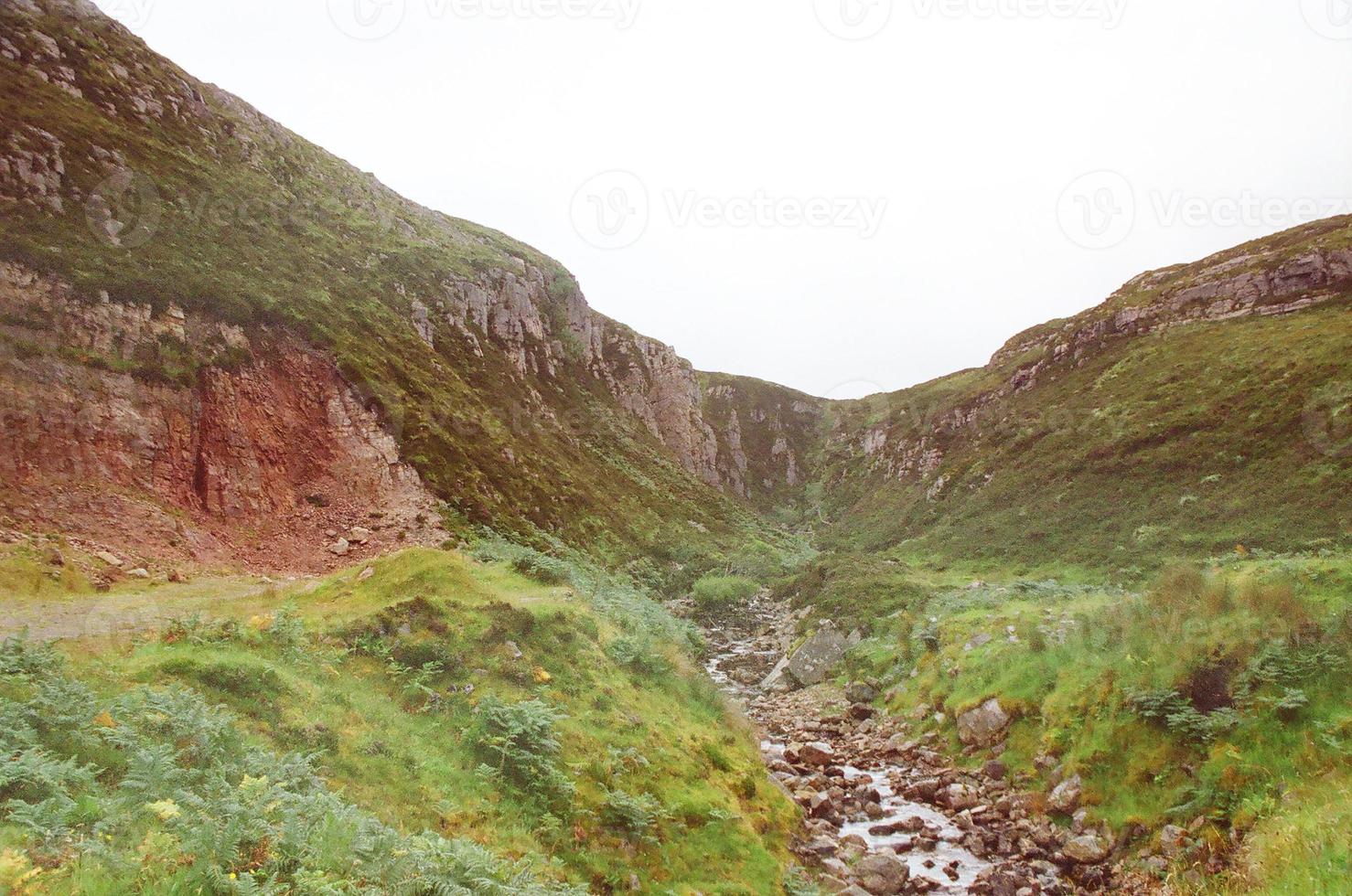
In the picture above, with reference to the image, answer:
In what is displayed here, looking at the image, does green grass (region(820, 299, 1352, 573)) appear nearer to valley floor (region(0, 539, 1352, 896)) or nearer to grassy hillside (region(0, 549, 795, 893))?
valley floor (region(0, 539, 1352, 896))

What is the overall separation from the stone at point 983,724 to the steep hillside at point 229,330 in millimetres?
22849

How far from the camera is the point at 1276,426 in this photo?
35.4 m

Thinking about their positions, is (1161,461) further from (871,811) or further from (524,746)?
(524,746)

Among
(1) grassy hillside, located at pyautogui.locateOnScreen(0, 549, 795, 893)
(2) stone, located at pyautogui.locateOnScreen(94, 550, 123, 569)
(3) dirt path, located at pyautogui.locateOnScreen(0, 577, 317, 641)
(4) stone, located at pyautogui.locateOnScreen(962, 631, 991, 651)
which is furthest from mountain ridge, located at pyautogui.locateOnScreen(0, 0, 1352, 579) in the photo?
(4) stone, located at pyautogui.locateOnScreen(962, 631, 991, 651)

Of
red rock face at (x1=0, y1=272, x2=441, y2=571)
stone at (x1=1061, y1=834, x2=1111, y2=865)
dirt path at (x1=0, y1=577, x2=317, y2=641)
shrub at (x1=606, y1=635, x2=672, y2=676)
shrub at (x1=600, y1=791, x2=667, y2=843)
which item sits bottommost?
stone at (x1=1061, y1=834, x2=1111, y2=865)

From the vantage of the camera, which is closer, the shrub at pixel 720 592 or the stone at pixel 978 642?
the stone at pixel 978 642

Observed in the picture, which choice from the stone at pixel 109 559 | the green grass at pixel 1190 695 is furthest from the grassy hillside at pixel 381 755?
the green grass at pixel 1190 695

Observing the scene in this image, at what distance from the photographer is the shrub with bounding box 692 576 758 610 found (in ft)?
131

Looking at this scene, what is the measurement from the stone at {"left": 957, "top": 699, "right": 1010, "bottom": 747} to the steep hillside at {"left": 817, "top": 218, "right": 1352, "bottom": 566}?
65.3ft

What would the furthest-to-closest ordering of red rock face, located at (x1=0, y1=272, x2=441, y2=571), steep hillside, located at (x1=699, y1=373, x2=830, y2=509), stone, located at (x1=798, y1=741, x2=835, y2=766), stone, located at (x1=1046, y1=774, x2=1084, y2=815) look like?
1. steep hillside, located at (x1=699, y1=373, x2=830, y2=509)
2. red rock face, located at (x1=0, y1=272, x2=441, y2=571)
3. stone, located at (x1=798, y1=741, x2=835, y2=766)
4. stone, located at (x1=1046, y1=774, x2=1084, y2=815)

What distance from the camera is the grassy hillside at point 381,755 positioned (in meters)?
5.60

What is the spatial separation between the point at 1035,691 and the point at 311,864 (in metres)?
16.6

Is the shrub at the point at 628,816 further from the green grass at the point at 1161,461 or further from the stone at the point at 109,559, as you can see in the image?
the green grass at the point at 1161,461

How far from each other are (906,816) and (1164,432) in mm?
40144
